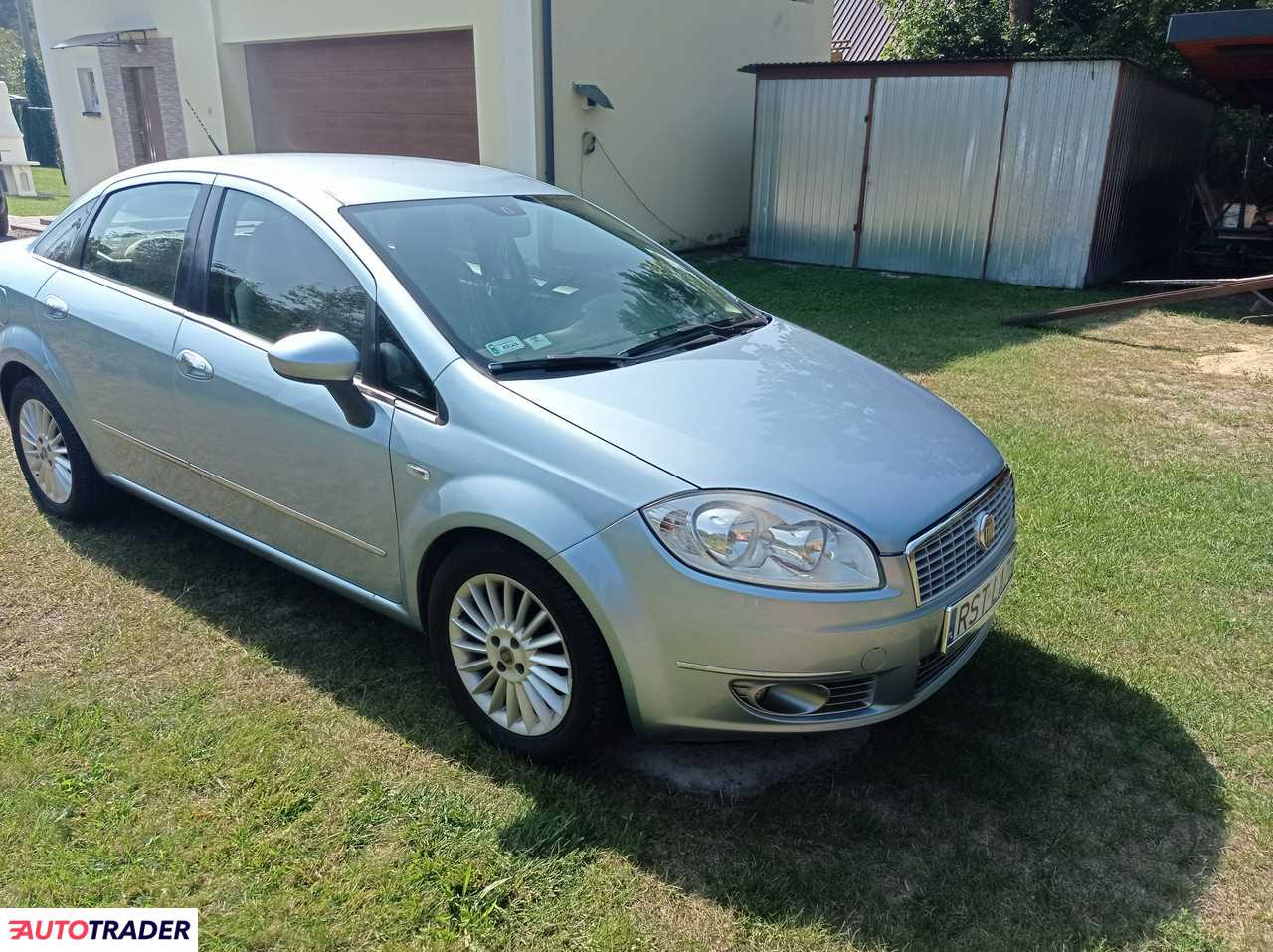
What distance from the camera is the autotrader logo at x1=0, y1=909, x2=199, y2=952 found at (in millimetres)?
2379

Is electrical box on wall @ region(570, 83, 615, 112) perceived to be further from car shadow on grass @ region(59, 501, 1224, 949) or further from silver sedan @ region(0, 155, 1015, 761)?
car shadow on grass @ region(59, 501, 1224, 949)

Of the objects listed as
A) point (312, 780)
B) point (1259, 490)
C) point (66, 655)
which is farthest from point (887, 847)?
point (1259, 490)

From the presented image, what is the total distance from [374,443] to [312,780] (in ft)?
3.27

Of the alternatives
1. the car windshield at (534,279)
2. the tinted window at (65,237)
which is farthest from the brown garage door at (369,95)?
the car windshield at (534,279)

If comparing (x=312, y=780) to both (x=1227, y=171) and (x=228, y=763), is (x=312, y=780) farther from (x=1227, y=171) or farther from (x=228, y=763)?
(x=1227, y=171)

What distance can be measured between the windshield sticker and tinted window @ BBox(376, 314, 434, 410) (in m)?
0.22

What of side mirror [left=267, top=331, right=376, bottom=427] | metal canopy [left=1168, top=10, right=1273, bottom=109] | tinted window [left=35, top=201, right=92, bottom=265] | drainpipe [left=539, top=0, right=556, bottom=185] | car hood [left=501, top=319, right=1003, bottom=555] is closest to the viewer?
car hood [left=501, top=319, right=1003, bottom=555]

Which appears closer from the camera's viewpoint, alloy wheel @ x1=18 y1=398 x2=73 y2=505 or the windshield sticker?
the windshield sticker

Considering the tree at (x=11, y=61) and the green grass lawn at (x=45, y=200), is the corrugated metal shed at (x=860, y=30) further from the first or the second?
the tree at (x=11, y=61)

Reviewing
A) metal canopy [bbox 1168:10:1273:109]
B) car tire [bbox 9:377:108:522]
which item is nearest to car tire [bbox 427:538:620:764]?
car tire [bbox 9:377:108:522]

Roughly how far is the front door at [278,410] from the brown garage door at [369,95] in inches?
342

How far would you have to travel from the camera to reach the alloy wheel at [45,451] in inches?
174

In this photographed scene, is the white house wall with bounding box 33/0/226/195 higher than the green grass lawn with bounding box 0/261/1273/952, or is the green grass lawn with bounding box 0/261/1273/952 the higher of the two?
the white house wall with bounding box 33/0/226/195

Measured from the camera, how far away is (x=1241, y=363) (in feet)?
25.1
